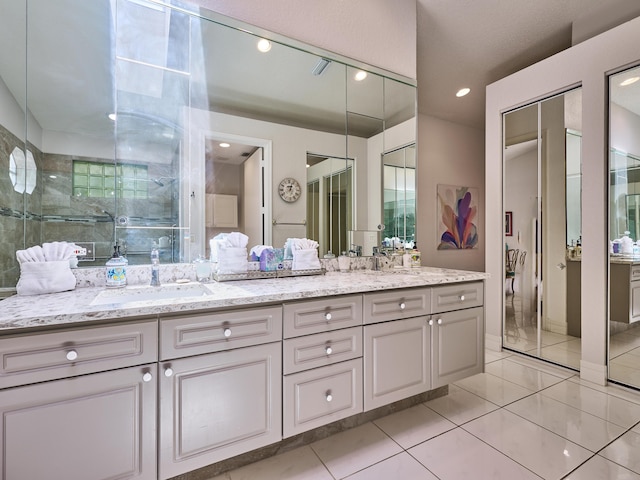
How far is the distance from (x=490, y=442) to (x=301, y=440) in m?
1.09

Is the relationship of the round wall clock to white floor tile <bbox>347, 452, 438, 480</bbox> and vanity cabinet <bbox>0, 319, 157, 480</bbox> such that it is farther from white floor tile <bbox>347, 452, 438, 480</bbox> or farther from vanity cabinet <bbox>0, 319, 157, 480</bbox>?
white floor tile <bbox>347, 452, 438, 480</bbox>

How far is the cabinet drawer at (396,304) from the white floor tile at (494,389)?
99 centimetres

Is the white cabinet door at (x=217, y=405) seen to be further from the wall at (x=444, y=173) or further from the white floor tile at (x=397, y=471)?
the wall at (x=444, y=173)

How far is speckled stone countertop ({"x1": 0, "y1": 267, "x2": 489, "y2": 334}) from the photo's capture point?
99 cm

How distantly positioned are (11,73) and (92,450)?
1745 mm

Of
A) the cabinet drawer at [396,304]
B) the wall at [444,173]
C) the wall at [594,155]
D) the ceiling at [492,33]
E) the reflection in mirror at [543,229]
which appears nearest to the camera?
the cabinet drawer at [396,304]

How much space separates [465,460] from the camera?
1553mm

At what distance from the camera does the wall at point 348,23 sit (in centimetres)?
196

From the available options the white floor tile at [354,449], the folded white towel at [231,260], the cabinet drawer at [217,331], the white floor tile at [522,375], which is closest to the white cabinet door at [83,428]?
the cabinet drawer at [217,331]

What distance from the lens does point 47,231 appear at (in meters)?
Answer: 1.50

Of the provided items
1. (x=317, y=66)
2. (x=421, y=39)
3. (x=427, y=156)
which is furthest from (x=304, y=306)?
(x=427, y=156)

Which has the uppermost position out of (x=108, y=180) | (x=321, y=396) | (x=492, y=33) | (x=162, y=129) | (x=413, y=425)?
(x=492, y=33)

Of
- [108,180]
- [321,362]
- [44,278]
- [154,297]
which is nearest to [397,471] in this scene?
[321,362]

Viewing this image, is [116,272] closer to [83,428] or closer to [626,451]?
[83,428]
